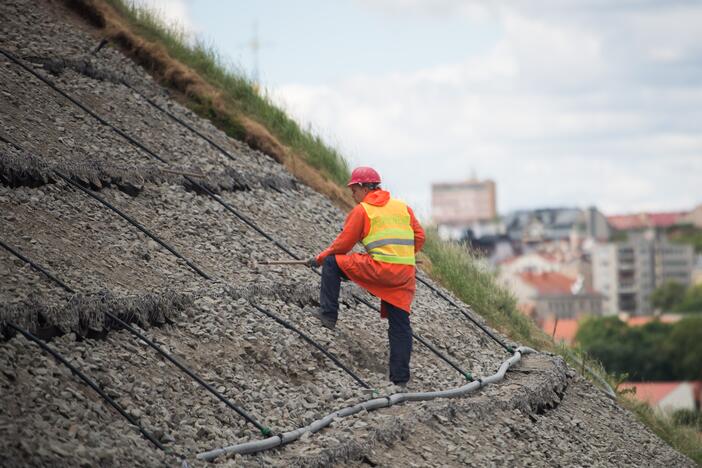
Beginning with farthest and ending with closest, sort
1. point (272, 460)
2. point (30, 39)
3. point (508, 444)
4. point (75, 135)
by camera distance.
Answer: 1. point (30, 39)
2. point (75, 135)
3. point (508, 444)
4. point (272, 460)

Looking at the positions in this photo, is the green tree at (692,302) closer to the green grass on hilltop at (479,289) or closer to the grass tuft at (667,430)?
the grass tuft at (667,430)

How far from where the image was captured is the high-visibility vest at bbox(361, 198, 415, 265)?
972 cm

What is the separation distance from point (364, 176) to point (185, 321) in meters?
1.93

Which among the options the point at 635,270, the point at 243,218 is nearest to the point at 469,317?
the point at 243,218

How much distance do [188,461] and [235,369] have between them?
5.91 feet

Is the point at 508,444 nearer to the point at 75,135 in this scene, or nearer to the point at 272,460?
the point at 272,460

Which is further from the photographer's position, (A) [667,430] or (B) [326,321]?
(A) [667,430]

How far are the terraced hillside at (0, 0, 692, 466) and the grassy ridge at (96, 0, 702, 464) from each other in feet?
2.50

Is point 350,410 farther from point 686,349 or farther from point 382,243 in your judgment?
point 686,349

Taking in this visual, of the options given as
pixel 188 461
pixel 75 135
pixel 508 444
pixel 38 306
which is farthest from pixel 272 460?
pixel 75 135

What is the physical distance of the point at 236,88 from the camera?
1723 centimetres

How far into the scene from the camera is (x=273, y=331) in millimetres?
9961

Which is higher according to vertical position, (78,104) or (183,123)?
(78,104)

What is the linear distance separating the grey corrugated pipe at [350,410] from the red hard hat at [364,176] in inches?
71.2
